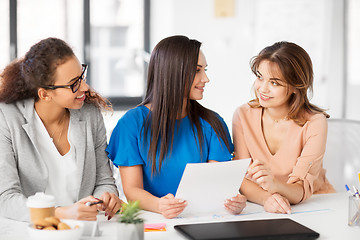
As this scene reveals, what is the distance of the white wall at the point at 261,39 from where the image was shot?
183 inches

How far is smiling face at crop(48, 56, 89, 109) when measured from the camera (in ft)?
5.87

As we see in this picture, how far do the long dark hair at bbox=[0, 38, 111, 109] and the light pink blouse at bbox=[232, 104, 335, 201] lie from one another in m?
0.78

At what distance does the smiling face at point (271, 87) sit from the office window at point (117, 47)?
8.86 feet

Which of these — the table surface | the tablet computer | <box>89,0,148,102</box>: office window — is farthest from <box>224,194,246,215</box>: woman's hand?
<box>89,0,148,102</box>: office window

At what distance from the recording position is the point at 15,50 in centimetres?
445

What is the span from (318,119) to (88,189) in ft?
3.18

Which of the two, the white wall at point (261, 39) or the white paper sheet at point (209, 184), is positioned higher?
the white wall at point (261, 39)

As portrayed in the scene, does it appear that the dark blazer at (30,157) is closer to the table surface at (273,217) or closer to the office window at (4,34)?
the table surface at (273,217)

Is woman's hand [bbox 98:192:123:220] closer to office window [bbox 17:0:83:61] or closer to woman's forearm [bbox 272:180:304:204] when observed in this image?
woman's forearm [bbox 272:180:304:204]

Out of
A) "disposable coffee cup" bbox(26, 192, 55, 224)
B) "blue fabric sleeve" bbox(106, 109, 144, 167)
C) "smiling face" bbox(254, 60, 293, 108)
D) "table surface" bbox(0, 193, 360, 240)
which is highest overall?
"smiling face" bbox(254, 60, 293, 108)

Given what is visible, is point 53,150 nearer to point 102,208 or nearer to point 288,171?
point 102,208

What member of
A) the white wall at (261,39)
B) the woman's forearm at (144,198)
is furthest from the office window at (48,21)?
the woman's forearm at (144,198)

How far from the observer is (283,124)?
2.17 meters

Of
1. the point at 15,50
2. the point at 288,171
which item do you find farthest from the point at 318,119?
the point at 15,50
